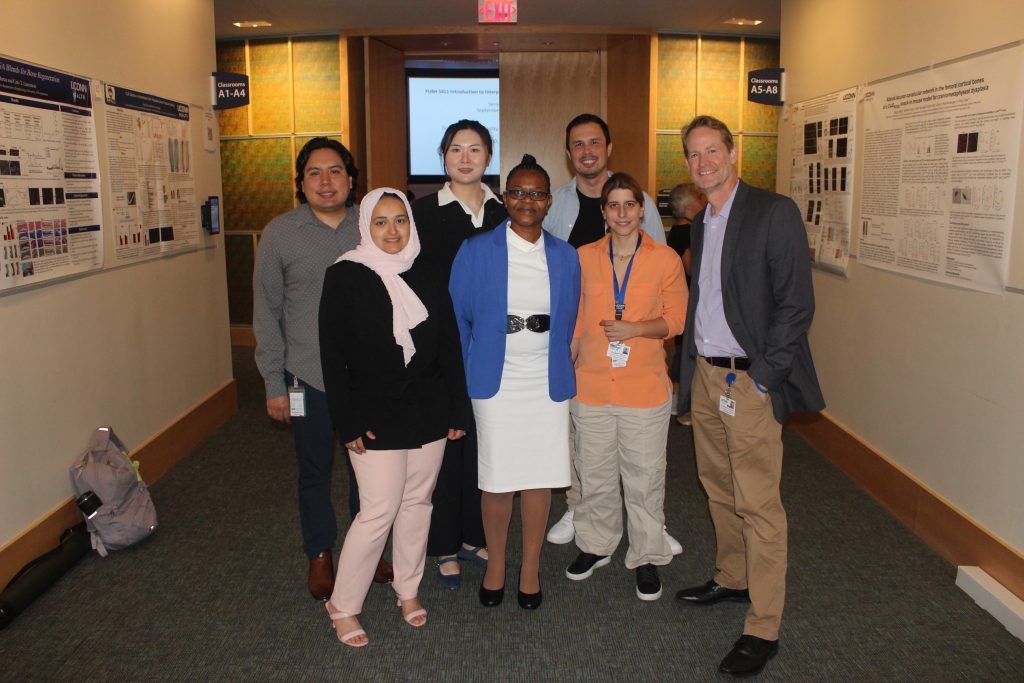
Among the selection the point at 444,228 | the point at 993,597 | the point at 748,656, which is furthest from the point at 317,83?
the point at 993,597

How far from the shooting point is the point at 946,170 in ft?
11.9

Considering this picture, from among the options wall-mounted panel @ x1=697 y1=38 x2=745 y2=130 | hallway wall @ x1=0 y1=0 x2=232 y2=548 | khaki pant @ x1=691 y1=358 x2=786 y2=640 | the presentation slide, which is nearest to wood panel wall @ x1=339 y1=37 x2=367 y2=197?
the presentation slide

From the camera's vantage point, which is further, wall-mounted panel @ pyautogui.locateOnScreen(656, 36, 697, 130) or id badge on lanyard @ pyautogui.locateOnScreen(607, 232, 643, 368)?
wall-mounted panel @ pyautogui.locateOnScreen(656, 36, 697, 130)

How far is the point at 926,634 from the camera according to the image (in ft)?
9.79

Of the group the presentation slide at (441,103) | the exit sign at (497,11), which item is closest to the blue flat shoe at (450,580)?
the exit sign at (497,11)

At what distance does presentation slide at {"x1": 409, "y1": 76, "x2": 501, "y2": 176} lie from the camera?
33.0 ft

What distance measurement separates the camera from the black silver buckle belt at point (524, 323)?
2.89 m

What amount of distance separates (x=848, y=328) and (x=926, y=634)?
215cm

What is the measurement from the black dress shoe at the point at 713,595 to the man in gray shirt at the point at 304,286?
1.54 m

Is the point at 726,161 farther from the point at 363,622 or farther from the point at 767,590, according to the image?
the point at 363,622

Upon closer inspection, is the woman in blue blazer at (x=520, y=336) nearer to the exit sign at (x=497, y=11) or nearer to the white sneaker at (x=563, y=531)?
the white sneaker at (x=563, y=531)

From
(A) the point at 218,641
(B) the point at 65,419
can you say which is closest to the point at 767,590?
(A) the point at 218,641

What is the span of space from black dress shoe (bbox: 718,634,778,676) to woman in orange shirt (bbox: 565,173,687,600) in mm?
523

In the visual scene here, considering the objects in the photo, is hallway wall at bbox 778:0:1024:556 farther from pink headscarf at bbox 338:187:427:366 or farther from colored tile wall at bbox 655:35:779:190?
colored tile wall at bbox 655:35:779:190
